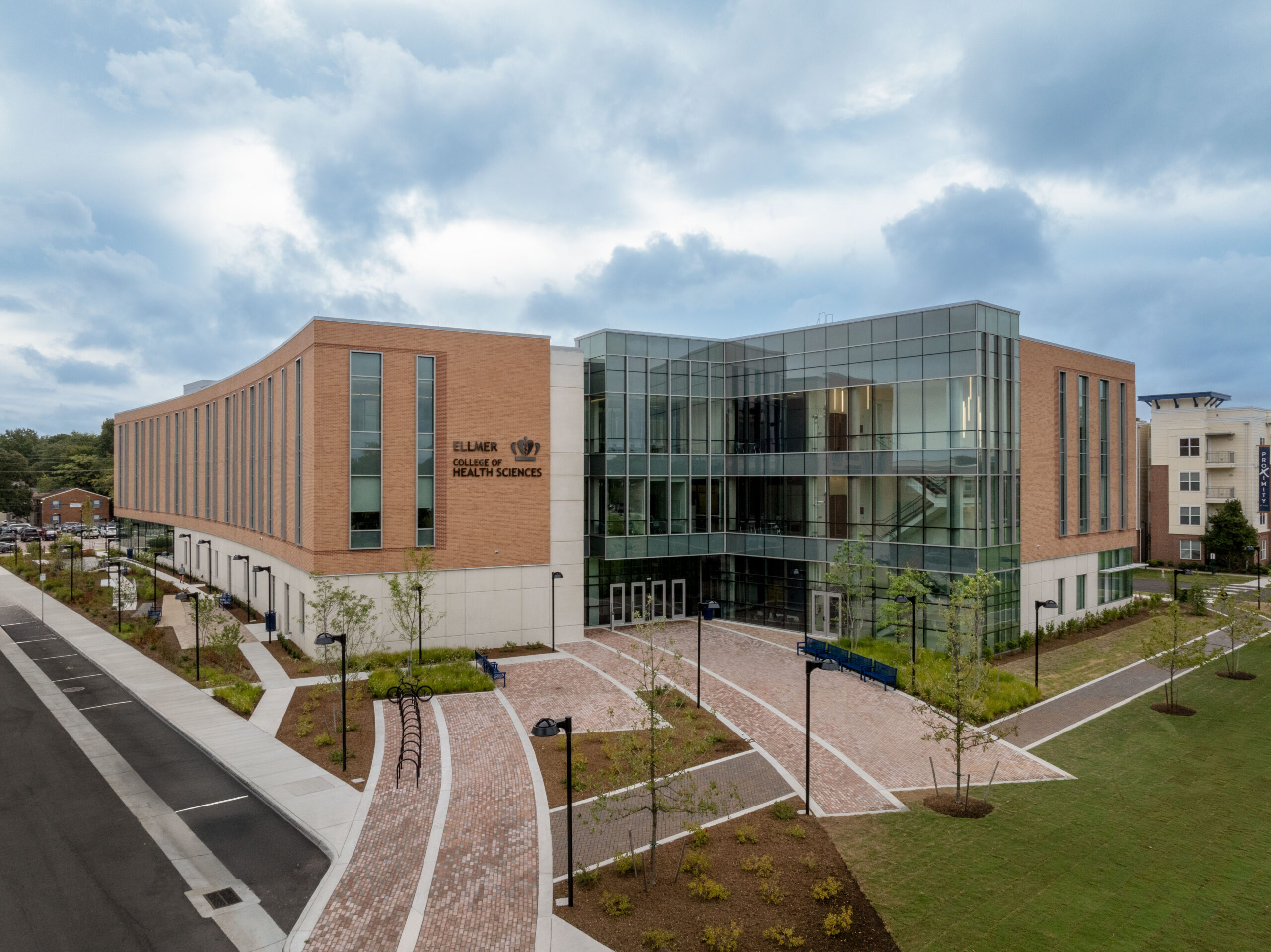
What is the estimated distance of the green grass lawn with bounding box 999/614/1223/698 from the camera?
2827 centimetres

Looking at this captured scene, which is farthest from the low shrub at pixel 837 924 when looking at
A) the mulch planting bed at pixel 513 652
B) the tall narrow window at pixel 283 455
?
A: the tall narrow window at pixel 283 455

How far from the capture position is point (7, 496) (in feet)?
376

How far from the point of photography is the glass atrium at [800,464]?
102 feet

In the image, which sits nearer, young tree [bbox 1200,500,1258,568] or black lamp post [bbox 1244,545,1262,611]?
black lamp post [bbox 1244,545,1262,611]

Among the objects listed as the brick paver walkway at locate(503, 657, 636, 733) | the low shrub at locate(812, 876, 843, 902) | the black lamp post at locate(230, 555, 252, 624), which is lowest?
the brick paver walkway at locate(503, 657, 636, 733)

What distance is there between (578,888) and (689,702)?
11377 millimetres

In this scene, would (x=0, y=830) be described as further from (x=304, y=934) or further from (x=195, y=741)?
(x=304, y=934)

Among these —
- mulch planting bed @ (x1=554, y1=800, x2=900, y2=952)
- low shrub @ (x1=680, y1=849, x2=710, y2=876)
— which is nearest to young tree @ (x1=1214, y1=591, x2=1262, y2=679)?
mulch planting bed @ (x1=554, y1=800, x2=900, y2=952)

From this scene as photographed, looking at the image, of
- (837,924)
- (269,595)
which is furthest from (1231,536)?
(269,595)

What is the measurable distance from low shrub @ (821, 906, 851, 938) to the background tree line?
114m

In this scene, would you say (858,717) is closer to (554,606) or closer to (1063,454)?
(554,606)

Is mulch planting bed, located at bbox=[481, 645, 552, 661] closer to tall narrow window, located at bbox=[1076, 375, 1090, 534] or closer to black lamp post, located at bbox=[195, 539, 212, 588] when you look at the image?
tall narrow window, located at bbox=[1076, 375, 1090, 534]

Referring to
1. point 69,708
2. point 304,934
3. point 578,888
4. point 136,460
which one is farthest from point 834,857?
point 136,460

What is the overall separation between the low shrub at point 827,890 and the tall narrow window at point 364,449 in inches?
921
